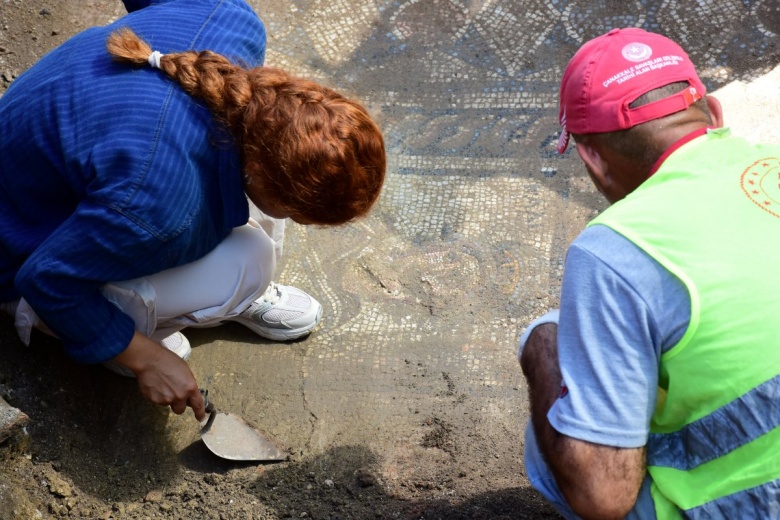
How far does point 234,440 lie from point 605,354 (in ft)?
5.02

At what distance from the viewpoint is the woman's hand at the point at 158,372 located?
7.72 ft

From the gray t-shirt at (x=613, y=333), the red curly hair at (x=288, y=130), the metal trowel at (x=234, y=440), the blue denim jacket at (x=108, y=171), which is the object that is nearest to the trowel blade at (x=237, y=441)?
the metal trowel at (x=234, y=440)

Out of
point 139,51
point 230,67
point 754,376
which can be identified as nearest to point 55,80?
point 139,51

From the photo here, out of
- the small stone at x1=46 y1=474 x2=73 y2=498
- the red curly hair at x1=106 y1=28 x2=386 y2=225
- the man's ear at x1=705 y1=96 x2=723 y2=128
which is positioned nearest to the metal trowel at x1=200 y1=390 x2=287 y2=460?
the small stone at x1=46 y1=474 x2=73 y2=498

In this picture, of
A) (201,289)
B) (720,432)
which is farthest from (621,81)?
(201,289)

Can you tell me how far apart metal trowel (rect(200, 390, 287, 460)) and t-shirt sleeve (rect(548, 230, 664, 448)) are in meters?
1.35

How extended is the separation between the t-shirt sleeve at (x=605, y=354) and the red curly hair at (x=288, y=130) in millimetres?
692

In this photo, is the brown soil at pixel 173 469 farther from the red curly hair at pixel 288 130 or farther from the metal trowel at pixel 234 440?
the red curly hair at pixel 288 130

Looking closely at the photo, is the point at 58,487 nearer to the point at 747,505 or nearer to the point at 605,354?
the point at 605,354

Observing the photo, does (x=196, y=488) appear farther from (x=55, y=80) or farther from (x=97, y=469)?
(x=55, y=80)

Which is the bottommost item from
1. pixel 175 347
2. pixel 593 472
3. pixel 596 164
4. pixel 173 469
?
pixel 173 469

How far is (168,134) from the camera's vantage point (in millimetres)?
2000

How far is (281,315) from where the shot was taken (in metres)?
2.89

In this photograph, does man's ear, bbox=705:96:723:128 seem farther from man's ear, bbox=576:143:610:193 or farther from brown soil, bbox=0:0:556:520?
brown soil, bbox=0:0:556:520
